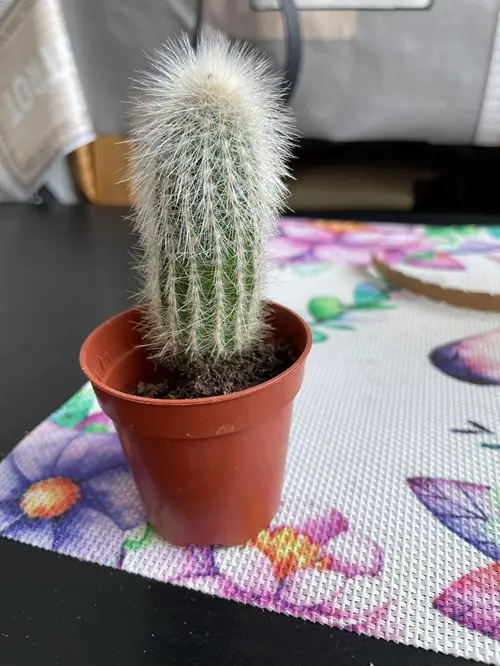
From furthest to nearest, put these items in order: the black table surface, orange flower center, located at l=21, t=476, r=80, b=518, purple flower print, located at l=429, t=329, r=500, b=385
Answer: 1. purple flower print, located at l=429, t=329, r=500, b=385
2. orange flower center, located at l=21, t=476, r=80, b=518
3. the black table surface

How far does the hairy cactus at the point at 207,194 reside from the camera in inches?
12.9

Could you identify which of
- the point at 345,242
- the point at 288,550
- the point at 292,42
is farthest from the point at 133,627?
the point at 292,42

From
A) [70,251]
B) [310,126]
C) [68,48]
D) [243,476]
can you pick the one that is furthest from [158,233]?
[68,48]

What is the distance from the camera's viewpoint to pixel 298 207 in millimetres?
1140

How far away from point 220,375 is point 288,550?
117mm

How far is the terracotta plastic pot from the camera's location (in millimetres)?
327

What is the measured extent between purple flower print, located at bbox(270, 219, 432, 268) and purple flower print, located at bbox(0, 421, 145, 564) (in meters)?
0.41

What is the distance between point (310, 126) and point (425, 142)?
0.21 meters

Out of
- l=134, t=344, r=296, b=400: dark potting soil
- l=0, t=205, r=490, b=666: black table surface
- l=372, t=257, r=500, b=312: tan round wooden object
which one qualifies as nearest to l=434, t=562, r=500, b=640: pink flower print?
l=0, t=205, r=490, b=666: black table surface

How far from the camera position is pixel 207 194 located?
33cm

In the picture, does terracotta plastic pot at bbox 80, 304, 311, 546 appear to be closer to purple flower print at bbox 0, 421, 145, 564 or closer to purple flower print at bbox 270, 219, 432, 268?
purple flower print at bbox 0, 421, 145, 564

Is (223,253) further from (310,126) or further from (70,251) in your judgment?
(310,126)

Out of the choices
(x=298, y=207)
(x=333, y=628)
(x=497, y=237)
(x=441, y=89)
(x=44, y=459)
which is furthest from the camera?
(x=298, y=207)

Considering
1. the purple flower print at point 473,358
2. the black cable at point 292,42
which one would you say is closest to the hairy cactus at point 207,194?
the purple flower print at point 473,358
